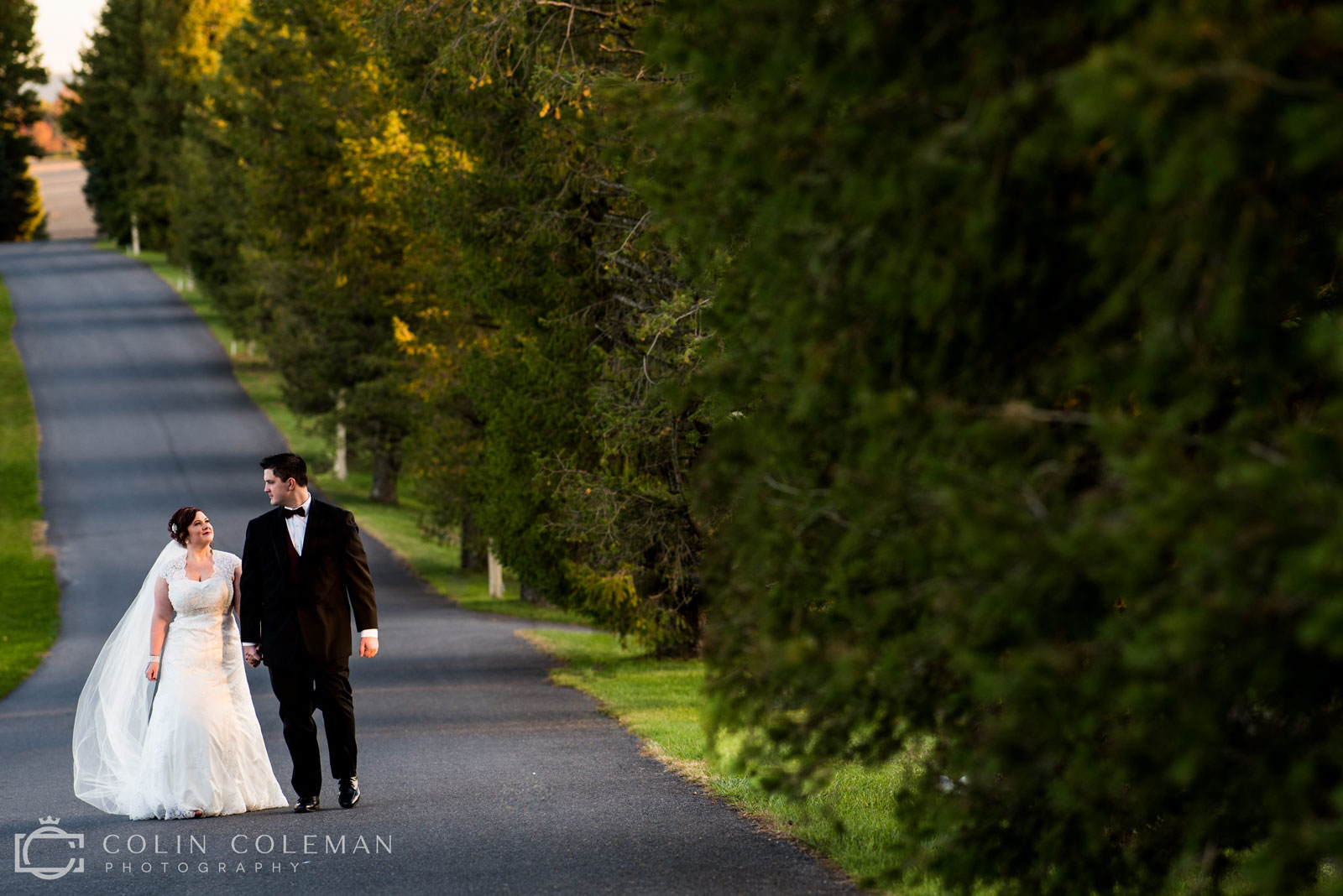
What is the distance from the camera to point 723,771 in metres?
10.7

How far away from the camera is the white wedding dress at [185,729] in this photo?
9594mm

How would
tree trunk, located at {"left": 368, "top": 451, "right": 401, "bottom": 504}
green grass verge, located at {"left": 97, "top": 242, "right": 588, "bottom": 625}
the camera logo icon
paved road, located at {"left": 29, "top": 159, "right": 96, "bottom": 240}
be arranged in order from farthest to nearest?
paved road, located at {"left": 29, "top": 159, "right": 96, "bottom": 240}
tree trunk, located at {"left": 368, "top": 451, "right": 401, "bottom": 504}
green grass verge, located at {"left": 97, "top": 242, "right": 588, "bottom": 625}
the camera logo icon

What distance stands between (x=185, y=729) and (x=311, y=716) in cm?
87

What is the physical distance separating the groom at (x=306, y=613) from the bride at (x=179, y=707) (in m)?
0.39

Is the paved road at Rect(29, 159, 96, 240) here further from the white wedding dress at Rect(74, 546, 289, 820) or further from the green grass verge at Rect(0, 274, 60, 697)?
the white wedding dress at Rect(74, 546, 289, 820)

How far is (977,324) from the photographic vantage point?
3.90 m

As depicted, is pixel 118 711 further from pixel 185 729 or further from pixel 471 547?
pixel 471 547

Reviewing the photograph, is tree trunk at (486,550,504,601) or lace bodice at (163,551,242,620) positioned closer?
lace bodice at (163,551,242,620)

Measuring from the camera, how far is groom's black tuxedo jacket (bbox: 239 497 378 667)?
31.3ft

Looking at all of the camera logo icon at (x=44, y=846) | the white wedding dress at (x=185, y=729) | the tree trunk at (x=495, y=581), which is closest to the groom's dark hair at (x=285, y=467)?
the white wedding dress at (x=185, y=729)

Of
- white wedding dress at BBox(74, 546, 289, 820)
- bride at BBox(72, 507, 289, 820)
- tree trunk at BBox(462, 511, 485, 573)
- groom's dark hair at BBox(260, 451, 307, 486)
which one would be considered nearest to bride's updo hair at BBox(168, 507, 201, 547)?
bride at BBox(72, 507, 289, 820)

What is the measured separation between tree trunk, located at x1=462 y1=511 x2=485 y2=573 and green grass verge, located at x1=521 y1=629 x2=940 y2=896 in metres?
6.48

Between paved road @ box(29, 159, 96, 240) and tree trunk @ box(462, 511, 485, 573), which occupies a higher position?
paved road @ box(29, 159, 96, 240)

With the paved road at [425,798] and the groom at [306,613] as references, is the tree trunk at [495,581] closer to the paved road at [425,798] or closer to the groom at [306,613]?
the paved road at [425,798]
